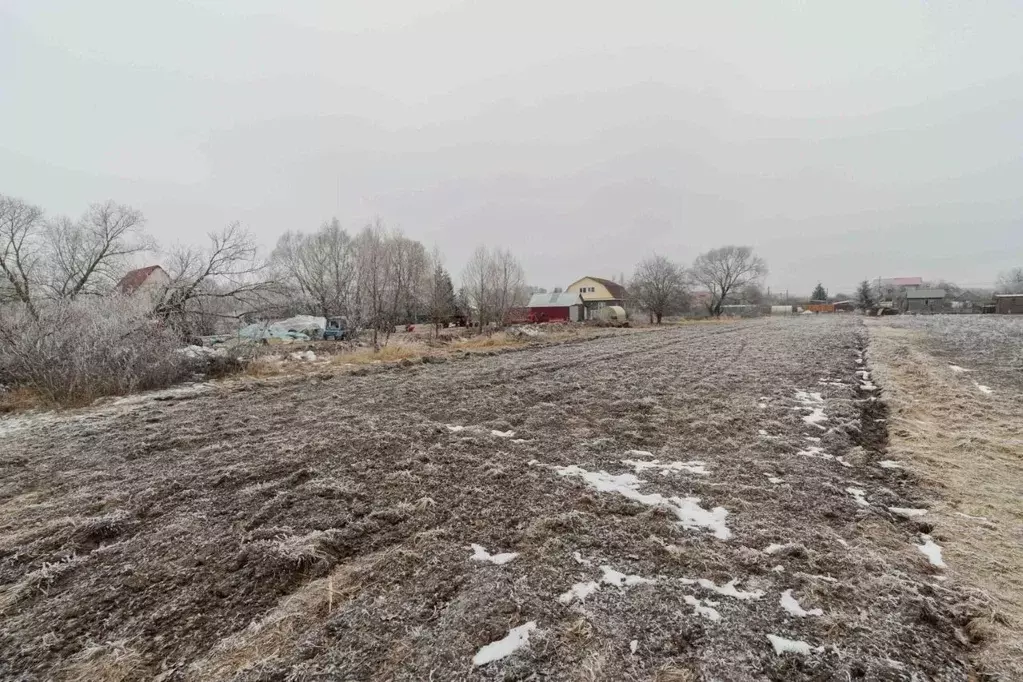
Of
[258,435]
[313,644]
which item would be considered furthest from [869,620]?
[258,435]

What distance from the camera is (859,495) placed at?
4.11 meters

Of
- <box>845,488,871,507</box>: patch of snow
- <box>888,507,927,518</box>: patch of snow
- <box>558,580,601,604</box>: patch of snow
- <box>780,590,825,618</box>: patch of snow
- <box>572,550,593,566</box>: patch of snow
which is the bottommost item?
<box>888,507,927,518</box>: patch of snow

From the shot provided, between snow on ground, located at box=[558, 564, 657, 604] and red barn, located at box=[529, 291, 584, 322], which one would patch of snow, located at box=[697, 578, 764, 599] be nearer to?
snow on ground, located at box=[558, 564, 657, 604]

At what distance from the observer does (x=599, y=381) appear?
982 cm

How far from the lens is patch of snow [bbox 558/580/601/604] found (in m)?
2.62

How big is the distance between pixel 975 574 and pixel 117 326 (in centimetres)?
1528

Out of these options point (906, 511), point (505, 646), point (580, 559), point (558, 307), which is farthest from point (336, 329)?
point (906, 511)

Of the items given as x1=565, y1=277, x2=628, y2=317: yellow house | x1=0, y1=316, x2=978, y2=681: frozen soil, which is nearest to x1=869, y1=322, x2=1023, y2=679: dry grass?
x1=0, y1=316, x2=978, y2=681: frozen soil

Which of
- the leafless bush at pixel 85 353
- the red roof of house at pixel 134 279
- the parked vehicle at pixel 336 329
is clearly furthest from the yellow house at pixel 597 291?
the leafless bush at pixel 85 353

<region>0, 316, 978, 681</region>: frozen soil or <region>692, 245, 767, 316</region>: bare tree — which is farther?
<region>692, 245, 767, 316</region>: bare tree

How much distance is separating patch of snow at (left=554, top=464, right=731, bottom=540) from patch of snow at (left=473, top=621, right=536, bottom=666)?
1.74m

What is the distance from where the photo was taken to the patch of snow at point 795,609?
2461mm

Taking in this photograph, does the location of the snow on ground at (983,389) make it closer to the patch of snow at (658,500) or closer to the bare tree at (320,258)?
the patch of snow at (658,500)

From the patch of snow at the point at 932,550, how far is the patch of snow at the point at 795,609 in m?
1.31
